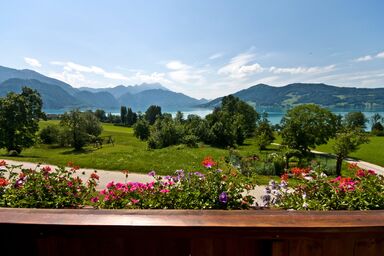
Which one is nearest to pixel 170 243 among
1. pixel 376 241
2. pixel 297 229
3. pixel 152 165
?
pixel 297 229

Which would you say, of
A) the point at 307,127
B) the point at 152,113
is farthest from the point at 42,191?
the point at 152,113

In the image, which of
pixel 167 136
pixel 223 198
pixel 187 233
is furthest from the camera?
pixel 167 136

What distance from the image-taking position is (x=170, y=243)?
1.14m

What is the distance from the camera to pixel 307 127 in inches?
838

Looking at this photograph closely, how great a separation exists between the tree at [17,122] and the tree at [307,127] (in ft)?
74.2

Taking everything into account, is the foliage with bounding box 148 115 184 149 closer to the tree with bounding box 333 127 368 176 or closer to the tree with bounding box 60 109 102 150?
the tree with bounding box 60 109 102 150

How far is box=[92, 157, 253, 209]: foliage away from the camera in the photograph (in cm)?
205

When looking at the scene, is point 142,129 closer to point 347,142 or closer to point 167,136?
point 167,136

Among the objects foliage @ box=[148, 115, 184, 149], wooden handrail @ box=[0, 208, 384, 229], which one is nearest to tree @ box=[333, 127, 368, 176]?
foliage @ box=[148, 115, 184, 149]

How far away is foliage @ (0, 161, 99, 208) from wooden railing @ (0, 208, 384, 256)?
0.99 metres

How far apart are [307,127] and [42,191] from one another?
22.4m

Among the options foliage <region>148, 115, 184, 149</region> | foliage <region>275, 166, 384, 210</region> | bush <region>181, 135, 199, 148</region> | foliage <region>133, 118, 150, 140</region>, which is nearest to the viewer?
foliage <region>275, 166, 384, 210</region>

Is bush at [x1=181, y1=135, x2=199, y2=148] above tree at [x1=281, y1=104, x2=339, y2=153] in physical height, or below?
below

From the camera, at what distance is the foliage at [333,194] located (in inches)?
75.4
